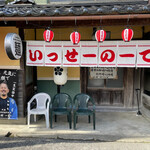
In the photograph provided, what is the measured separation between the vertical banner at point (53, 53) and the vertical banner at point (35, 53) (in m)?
0.18

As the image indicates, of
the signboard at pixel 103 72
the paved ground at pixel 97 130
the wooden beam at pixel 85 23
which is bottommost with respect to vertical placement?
the paved ground at pixel 97 130

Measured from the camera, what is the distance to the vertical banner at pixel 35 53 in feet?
18.7

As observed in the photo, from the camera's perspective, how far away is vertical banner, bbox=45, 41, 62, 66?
569 cm

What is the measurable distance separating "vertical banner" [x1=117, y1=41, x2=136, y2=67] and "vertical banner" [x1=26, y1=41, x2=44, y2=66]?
2755 millimetres

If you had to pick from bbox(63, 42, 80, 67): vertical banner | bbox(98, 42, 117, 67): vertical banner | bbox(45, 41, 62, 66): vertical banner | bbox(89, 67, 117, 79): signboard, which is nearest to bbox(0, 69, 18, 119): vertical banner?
bbox(45, 41, 62, 66): vertical banner

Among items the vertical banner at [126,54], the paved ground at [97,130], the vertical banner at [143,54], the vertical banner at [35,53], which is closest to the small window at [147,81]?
the paved ground at [97,130]

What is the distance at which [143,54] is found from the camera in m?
5.46

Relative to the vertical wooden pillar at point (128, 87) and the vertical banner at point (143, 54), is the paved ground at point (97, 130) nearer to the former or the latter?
the vertical wooden pillar at point (128, 87)

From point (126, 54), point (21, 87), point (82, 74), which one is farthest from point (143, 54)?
point (21, 87)

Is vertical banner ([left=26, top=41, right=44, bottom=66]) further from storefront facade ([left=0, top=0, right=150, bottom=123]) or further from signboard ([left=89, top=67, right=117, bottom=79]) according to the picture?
signboard ([left=89, top=67, right=117, bottom=79])

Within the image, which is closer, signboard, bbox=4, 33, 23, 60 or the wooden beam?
signboard, bbox=4, 33, 23, 60

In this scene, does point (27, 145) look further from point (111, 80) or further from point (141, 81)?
point (141, 81)

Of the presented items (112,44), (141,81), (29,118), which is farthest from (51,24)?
(141,81)

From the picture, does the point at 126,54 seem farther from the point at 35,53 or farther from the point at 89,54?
the point at 35,53
